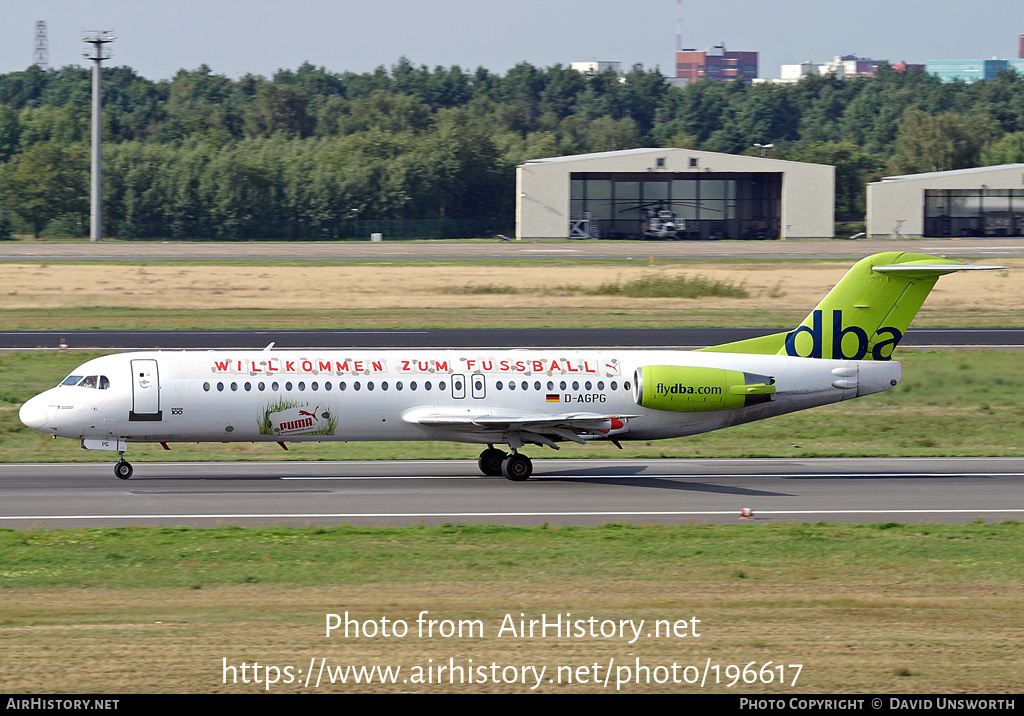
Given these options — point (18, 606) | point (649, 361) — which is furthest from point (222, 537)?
point (649, 361)

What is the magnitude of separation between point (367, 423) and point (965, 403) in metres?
24.0

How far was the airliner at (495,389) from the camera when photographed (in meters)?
30.2

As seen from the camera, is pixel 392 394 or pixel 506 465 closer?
pixel 392 394

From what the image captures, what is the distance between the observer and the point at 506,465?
102 feet

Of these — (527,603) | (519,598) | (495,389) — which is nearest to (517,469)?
(495,389)

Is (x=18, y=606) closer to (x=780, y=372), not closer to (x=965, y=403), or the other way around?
(x=780, y=372)

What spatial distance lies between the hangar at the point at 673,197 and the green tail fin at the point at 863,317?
10194 centimetres

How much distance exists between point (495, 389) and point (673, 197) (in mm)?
110164

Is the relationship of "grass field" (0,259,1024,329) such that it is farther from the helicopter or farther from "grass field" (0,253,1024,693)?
the helicopter

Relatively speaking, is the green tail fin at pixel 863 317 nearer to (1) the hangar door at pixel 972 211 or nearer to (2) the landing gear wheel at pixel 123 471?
(2) the landing gear wheel at pixel 123 471

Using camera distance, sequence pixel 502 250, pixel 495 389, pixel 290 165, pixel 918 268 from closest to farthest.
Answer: pixel 495 389, pixel 918 268, pixel 502 250, pixel 290 165

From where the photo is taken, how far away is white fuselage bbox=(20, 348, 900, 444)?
98.7 ft

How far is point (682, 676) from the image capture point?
520 inches

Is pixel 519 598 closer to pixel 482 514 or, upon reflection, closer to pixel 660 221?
pixel 482 514
